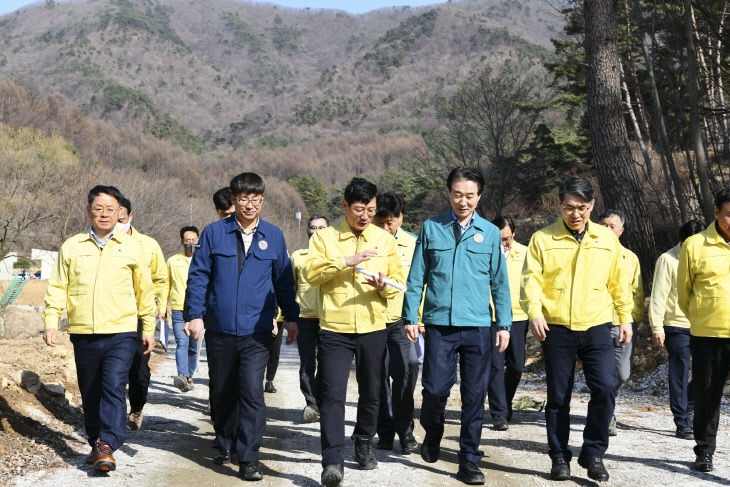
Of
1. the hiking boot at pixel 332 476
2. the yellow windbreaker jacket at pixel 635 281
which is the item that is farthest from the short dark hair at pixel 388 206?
the hiking boot at pixel 332 476

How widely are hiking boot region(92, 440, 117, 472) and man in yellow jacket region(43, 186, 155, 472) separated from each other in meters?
0.01

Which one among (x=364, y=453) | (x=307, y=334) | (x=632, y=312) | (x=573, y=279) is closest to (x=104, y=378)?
(x=364, y=453)

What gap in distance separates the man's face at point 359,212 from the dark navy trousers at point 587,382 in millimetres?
1517

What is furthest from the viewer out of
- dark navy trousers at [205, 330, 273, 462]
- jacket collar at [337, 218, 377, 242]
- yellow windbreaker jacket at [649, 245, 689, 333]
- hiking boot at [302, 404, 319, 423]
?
hiking boot at [302, 404, 319, 423]

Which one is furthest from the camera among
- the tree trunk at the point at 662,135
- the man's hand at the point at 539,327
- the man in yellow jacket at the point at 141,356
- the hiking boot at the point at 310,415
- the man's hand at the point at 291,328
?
the tree trunk at the point at 662,135

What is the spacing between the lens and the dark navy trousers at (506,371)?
289 inches

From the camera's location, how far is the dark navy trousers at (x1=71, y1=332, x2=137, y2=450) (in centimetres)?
559

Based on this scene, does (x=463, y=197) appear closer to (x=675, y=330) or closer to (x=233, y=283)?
(x=233, y=283)

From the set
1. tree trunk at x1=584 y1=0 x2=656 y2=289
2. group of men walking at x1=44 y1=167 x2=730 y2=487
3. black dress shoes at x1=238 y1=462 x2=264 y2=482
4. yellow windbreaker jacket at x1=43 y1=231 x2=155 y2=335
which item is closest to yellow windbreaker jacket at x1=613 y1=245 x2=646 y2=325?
group of men walking at x1=44 y1=167 x2=730 y2=487

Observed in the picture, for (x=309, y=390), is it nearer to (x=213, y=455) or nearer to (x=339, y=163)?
(x=213, y=455)

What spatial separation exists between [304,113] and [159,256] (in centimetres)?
16860

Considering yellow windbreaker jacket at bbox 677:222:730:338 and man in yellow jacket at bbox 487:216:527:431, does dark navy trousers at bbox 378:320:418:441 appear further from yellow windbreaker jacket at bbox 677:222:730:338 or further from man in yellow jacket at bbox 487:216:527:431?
yellow windbreaker jacket at bbox 677:222:730:338

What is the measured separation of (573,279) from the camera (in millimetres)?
5434

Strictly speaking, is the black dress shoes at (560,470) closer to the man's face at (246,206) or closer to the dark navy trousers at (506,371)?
the dark navy trousers at (506,371)
